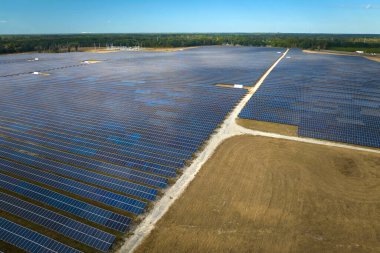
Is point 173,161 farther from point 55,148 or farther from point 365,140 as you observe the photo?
point 365,140

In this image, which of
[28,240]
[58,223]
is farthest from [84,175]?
[28,240]

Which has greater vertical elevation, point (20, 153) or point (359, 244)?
point (20, 153)

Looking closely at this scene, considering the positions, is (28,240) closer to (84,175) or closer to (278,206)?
(84,175)

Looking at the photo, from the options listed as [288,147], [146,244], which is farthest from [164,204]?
[288,147]

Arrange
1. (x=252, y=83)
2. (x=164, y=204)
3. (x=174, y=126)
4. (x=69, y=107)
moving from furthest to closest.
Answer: (x=252, y=83)
(x=69, y=107)
(x=174, y=126)
(x=164, y=204)

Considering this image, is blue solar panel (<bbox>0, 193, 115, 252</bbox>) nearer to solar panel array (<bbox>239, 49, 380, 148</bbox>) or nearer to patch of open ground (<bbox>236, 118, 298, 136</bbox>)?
patch of open ground (<bbox>236, 118, 298, 136</bbox>)

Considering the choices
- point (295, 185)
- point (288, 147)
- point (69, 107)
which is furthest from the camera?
point (69, 107)

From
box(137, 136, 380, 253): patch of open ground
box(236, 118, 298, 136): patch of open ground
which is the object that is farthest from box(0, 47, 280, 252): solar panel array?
box(236, 118, 298, 136): patch of open ground
